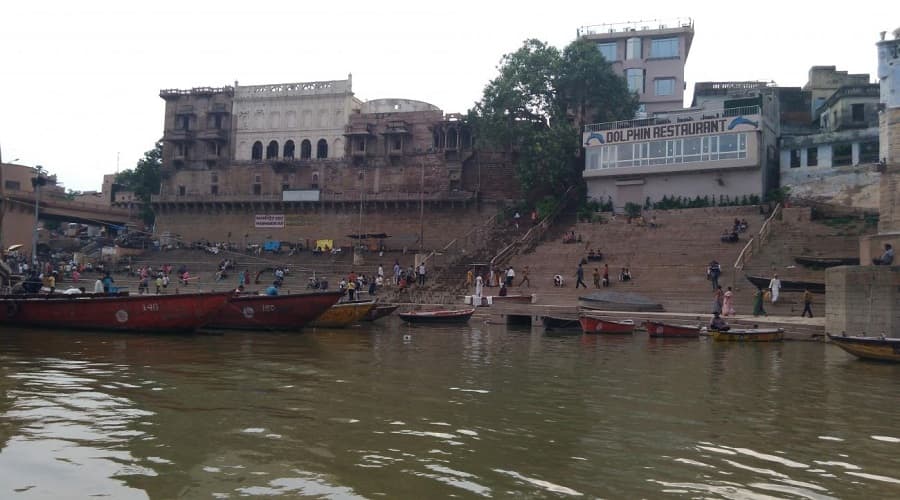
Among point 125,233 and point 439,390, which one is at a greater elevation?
point 125,233

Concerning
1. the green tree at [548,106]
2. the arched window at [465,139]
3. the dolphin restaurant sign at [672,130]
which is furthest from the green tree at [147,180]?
the dolphin restaurant sign at [672,130]

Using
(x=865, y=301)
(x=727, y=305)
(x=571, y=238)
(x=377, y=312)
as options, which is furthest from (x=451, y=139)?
(x=865, y=301)

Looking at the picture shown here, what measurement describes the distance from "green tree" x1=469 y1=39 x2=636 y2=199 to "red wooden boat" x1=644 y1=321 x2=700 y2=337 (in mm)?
19543

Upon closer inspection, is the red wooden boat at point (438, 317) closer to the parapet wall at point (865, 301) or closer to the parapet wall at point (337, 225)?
the parapet wall at point (865, 301)

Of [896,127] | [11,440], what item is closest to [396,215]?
[896,127]

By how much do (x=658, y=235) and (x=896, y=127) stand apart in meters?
10.6

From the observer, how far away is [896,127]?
22.5m

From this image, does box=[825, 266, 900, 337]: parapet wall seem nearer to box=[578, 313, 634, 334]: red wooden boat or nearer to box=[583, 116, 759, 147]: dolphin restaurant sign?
box=[578, 313, 634, 334]: red wooden boat

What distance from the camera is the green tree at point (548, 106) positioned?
38594 mm

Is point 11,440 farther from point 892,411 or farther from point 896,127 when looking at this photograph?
point 896,127

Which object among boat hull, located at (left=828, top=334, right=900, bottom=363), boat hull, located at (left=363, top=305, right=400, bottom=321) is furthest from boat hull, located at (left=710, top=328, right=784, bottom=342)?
boat hull, located at (left=363, top=305, right=400, bottom=321)

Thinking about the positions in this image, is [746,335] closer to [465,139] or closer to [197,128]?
[465,139]

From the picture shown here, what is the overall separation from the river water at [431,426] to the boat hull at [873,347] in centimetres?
44

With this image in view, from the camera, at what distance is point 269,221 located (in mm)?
47781
